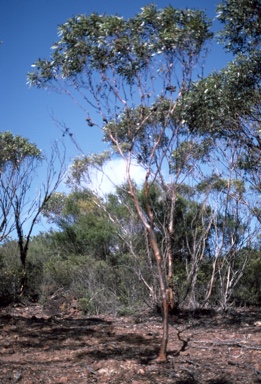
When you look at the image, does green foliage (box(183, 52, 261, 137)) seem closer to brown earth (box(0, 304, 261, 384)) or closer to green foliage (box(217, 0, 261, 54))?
green foliage (box(217, 0, 261, 54))

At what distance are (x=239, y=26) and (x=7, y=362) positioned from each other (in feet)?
22.2

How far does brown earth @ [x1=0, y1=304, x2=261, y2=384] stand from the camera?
514 centimetres

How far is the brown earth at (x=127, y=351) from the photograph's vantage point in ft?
16.9

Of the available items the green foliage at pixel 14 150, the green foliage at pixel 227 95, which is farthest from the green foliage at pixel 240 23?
the green foliage at pixel 14 150

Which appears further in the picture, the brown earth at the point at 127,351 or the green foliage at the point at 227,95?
the green foliage at the point at 227,95

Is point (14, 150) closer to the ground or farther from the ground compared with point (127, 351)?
farther from the ground

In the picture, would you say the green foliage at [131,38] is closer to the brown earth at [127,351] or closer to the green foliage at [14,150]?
the brown earth at [127,351]

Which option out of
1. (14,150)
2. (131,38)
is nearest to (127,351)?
(131,38)

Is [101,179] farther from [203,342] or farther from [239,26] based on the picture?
[203,342]

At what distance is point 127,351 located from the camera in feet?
20.4

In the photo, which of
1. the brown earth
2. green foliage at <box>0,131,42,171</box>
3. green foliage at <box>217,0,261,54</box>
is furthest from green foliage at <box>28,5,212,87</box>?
green foliage at <box>0,131,42,171</box>

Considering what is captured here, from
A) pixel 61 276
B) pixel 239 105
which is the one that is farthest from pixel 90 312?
pixel 239 105

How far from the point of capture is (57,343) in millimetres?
6863

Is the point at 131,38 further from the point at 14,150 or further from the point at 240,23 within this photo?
the point at 14,150
